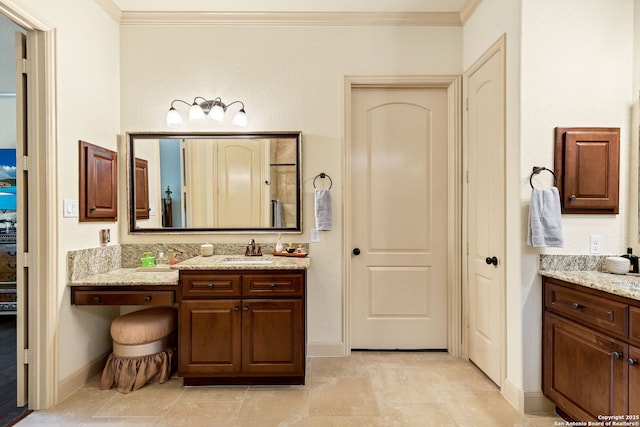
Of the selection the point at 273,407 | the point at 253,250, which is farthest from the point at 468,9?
the point at 273,407

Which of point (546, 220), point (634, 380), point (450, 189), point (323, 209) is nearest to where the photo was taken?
point (634, 380)

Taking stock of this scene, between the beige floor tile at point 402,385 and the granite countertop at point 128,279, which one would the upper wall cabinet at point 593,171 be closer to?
the beige floor tile at point 402,385

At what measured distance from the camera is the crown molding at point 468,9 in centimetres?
274

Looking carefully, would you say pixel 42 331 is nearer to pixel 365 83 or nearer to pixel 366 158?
pixel 366 158

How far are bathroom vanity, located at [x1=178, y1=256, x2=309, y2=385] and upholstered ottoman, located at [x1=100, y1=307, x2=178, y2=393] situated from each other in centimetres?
23

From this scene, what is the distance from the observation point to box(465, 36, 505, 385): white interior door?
2.38 metres

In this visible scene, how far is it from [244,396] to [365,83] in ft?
8.55

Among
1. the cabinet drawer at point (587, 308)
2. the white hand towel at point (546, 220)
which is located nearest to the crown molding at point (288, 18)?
the white hand towel at point (546, 220)

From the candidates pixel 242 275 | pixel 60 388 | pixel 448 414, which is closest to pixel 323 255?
pixel 242 275

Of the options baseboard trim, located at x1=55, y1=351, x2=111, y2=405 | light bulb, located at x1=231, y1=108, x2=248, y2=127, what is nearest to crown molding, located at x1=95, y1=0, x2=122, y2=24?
light bulb, located at x1=231, y1=108, x2=248, y2=127

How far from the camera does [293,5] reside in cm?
287

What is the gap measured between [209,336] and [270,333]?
417 mm

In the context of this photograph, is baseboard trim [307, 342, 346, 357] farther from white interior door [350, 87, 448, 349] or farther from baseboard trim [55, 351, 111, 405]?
baseboard trim [55, 351, 111, 405]

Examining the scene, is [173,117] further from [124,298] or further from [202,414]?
[202,414]
